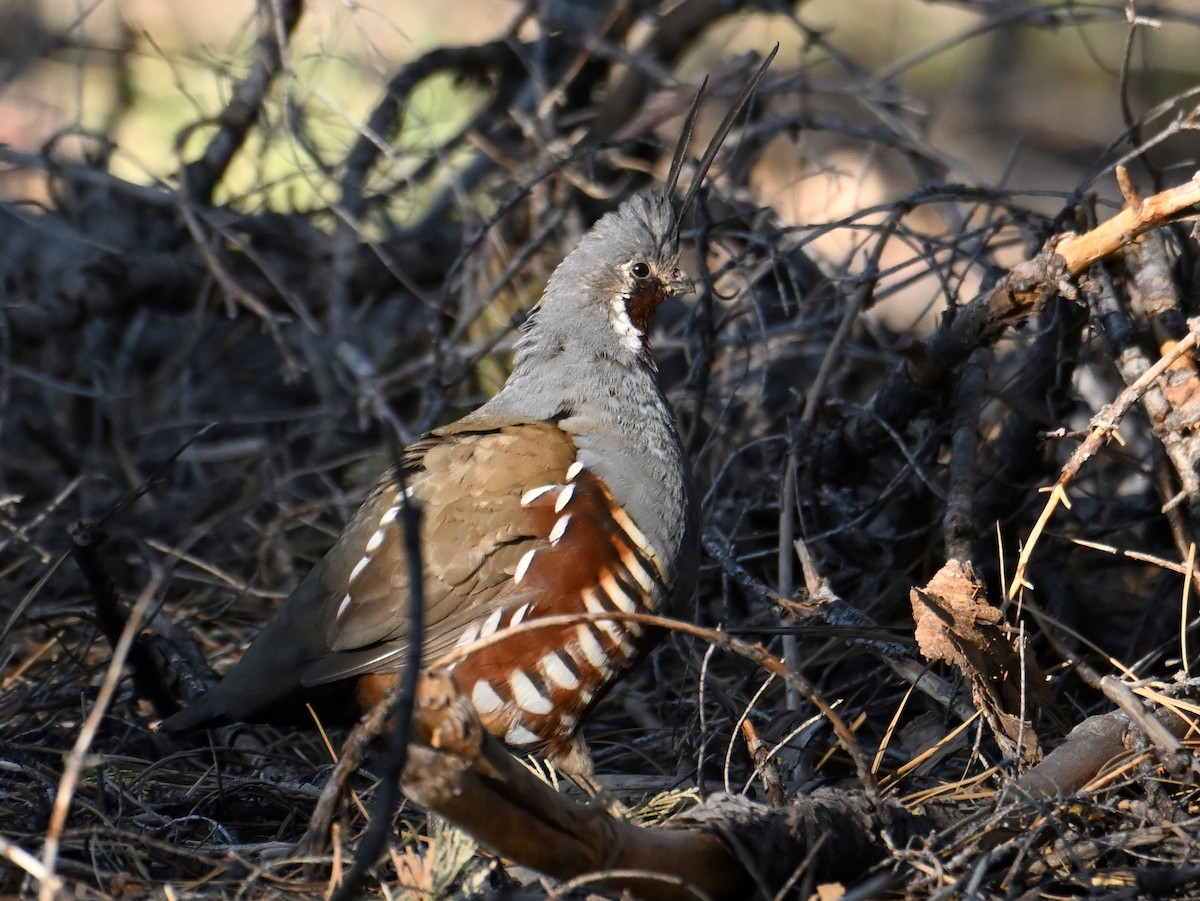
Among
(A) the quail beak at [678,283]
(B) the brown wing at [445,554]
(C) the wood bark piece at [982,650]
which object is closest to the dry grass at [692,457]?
(C) the wood bark piece at [982,650]

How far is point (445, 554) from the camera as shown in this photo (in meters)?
3.74

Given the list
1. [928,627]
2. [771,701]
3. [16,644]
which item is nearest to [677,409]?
[771,701]

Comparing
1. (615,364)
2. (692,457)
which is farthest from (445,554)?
(692,457)

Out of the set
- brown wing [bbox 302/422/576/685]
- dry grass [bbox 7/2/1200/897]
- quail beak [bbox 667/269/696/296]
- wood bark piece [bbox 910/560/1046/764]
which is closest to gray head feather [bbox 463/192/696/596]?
quail beak [bbox 667/269/696/296]

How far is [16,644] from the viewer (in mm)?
4648

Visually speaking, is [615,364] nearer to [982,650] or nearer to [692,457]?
[692,457]

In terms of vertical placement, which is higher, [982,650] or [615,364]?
[615,364]

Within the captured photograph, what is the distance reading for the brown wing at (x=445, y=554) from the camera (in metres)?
3.72

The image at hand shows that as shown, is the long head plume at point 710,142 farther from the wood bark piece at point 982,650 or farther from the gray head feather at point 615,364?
the wood bark piece at point 982,650

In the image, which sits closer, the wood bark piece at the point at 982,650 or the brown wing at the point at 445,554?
the wood bark piece at the point at 982,650

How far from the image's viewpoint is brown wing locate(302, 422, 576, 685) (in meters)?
3.72

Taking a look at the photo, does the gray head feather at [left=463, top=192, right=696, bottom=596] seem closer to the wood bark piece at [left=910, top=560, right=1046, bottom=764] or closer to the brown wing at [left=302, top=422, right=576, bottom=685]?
the brown wing at [left=302, top=422, right=576, bottom=685]

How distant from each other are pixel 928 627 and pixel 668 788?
0.96 m

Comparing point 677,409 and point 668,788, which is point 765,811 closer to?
point 668,788
